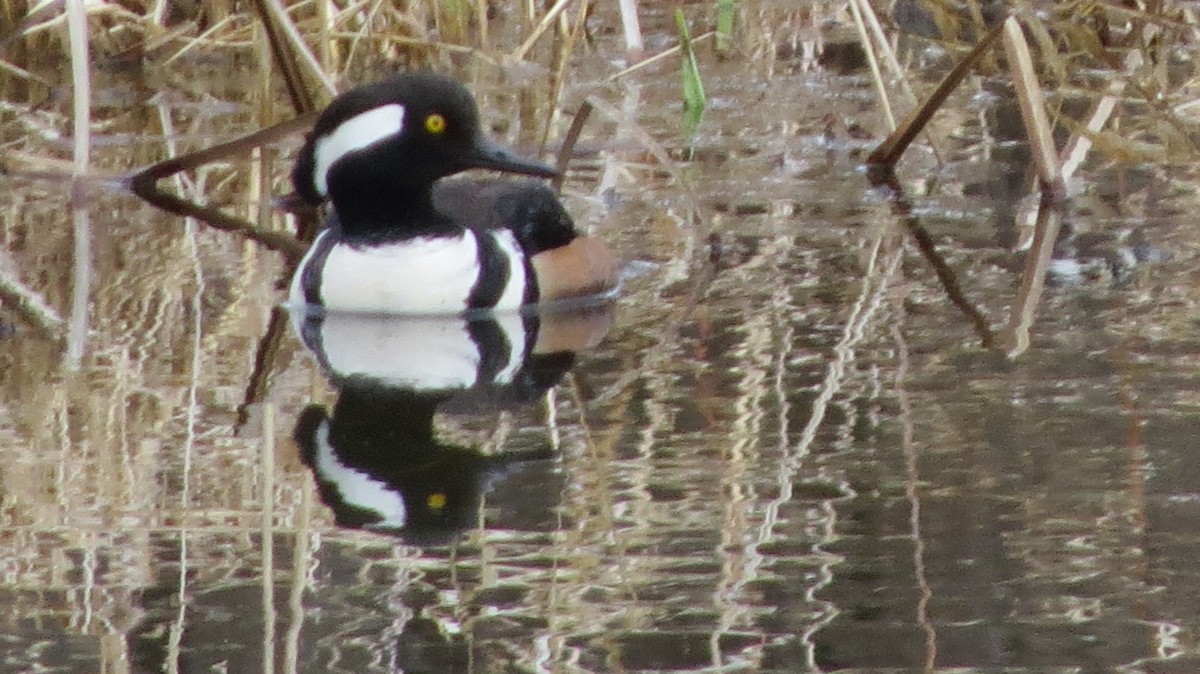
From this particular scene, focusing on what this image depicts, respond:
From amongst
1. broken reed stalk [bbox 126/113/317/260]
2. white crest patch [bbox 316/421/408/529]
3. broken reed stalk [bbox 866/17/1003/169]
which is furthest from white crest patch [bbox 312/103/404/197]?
broken reed stalk [bbox 866/17/1003/169]

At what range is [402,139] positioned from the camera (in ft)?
24.3

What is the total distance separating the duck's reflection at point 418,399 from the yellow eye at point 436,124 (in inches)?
23.7

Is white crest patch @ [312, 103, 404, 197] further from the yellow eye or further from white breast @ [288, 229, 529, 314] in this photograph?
white breast @ [288, 229, 529, 314]

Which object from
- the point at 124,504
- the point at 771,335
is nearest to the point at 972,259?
the point at 771,335

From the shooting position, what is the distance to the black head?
738 centimetres

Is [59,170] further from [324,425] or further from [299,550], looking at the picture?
[299,550]

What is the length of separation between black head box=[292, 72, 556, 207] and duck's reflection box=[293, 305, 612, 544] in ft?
1.52

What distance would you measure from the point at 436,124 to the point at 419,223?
13.4 inches

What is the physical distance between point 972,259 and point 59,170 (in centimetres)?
390

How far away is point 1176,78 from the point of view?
11.5 meters

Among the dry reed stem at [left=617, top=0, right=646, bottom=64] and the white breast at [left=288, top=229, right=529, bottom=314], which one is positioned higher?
the dry reed stem at [left=617, top=0, right=646, bottom=64]

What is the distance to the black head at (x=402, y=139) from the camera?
738 centimetres

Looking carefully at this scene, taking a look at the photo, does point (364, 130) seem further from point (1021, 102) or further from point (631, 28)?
point (1021, 102)

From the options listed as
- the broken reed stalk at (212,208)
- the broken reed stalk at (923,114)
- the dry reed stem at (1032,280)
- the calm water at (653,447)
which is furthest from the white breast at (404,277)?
the broken reed stalk at (923,114)
